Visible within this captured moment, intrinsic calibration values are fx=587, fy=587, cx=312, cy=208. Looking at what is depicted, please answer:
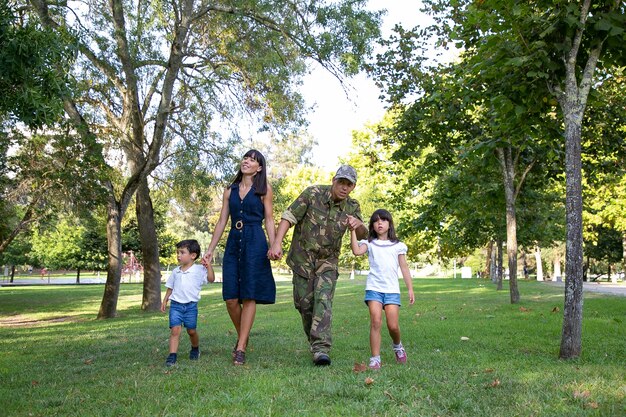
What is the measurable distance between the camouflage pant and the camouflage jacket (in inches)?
3.6

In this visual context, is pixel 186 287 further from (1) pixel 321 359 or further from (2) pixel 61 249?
(2) pixel 61 249

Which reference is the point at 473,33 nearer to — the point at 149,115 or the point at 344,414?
the point at 344,414

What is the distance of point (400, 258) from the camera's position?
21.2 feet

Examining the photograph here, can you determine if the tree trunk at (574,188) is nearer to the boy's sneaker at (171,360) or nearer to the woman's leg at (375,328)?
the woman's leg at (375,328)

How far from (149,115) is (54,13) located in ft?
14.7

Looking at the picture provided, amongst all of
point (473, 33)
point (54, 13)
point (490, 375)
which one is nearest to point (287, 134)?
point (54, 13)

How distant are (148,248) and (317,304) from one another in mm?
13299

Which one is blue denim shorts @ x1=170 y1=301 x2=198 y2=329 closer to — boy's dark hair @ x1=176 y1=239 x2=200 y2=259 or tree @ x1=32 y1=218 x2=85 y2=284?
boy's dark hair @ x1=176 y1=239 x2=200 y2=259

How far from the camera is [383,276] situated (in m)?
6.28

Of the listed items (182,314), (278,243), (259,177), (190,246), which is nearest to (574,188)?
(278,243)

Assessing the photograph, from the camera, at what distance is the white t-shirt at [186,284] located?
6703 mm

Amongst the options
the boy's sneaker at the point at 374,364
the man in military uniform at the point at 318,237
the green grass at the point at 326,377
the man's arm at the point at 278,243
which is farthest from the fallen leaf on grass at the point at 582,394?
the man's arm at the point at 278,243

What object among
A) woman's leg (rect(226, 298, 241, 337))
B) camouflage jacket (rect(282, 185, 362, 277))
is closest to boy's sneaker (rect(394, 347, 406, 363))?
camouflage jacket (rect(282, 185, 362, 277))

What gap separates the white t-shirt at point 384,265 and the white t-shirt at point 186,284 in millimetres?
1928
